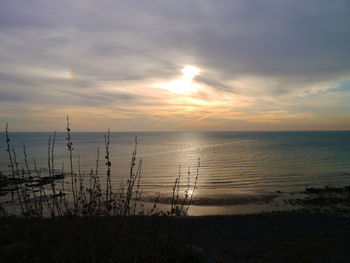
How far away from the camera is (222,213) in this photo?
17.7 meters

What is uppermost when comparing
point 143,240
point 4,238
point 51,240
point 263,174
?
point 51,240

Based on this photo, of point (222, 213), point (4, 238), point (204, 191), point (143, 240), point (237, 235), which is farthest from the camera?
point (204, 191)

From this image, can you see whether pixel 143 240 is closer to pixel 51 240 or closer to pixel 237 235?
pixel 51 240

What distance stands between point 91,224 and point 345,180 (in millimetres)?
35672

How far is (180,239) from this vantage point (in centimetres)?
495

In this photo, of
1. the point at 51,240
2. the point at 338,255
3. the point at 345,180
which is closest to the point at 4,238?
the point at 51,240

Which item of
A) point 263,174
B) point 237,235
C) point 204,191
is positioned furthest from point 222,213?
point 263,174

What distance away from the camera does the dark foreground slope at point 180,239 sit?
3102 mm

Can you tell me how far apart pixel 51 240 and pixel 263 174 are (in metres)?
35.4

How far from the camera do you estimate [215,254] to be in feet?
29.0

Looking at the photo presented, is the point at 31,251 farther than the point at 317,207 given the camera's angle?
No

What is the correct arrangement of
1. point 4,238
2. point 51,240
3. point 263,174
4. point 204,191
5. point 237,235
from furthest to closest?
point 263,174 < point 204,191 < point 237,235 < point 4,238 < point 51,240

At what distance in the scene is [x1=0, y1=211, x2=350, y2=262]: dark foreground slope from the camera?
3102 millimetres

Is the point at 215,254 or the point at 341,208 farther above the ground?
the point at 215,254
